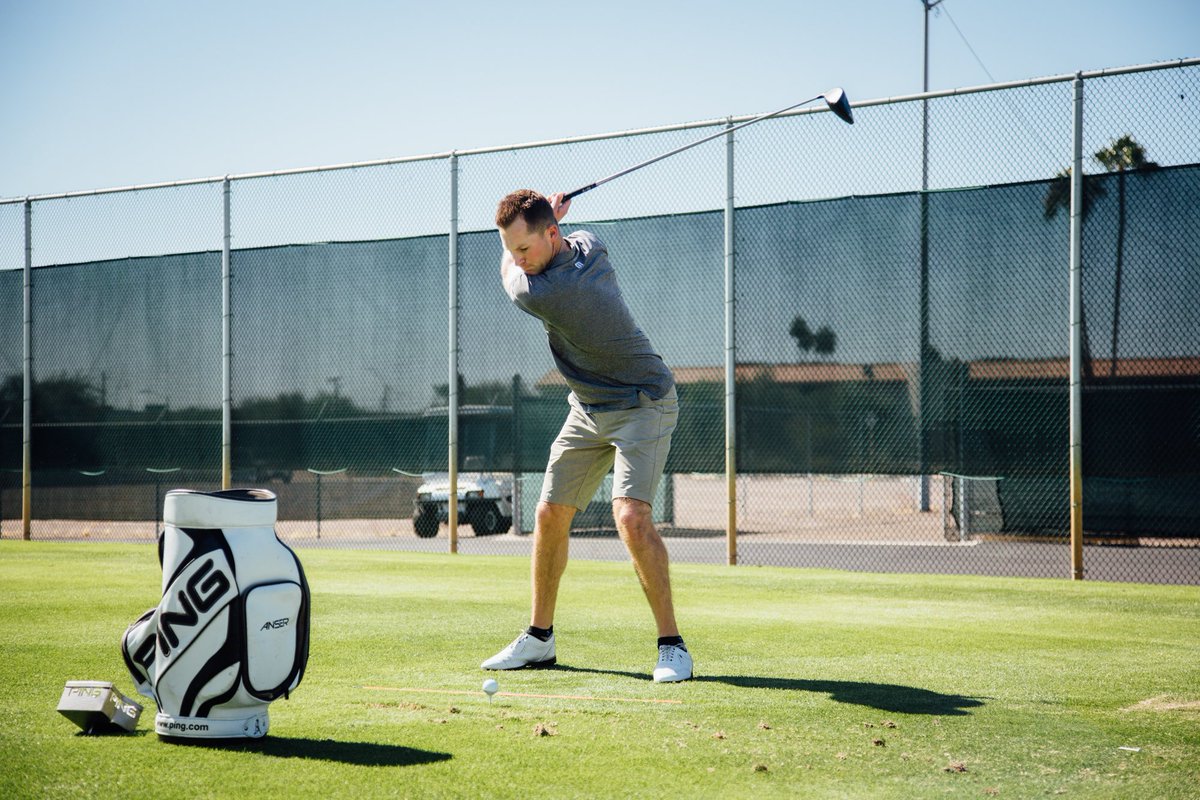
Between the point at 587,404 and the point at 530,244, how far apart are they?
688mm

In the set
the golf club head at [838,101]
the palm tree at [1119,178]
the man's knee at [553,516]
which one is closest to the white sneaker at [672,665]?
the man's knee at [553,516]

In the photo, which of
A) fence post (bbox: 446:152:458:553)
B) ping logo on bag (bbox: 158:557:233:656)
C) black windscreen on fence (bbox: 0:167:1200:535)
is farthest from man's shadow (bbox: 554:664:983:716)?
fence post (bbox: 446:152:458:553)

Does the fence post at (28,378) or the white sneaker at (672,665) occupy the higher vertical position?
the fence post at (28,378)

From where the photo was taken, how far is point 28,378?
1230cm

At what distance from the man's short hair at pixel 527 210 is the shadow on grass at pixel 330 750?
1.98 metres

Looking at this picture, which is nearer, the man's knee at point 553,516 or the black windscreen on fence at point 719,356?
the man's knee at point 553,516

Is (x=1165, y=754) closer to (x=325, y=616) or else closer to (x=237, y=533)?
(x=237, y=533)

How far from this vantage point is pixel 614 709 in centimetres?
364

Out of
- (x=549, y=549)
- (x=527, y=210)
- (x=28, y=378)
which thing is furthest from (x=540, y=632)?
(x=28, y=378)

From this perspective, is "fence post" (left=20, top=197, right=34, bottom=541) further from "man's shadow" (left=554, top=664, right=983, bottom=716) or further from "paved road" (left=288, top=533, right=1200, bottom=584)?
"man's shadow" (left=554, top=664, right=983, bottom=716)

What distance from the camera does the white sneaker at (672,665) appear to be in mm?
4082

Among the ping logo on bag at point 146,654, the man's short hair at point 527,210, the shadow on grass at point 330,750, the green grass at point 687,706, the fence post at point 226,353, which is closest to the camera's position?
the green grass at point 687,706

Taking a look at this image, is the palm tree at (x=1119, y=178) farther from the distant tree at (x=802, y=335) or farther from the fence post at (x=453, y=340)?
the fence post at (x=453, y=340)

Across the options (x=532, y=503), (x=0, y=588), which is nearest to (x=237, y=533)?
(x=0, y=588)
